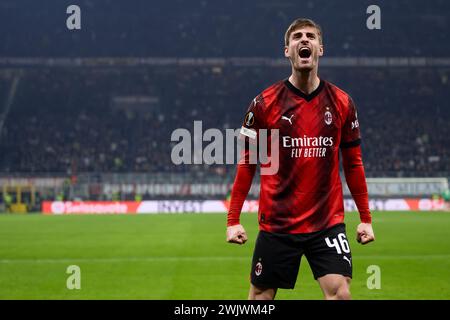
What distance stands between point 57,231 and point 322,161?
1944cm

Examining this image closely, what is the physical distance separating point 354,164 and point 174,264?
8987mm

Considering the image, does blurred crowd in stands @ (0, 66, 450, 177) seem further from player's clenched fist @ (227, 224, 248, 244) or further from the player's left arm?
player's clenched fist @ (227, 224, 248, 244)

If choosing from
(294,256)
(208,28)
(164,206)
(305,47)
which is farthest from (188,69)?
(294,256)

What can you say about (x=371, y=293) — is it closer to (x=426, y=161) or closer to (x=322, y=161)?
(x=322, y=161)

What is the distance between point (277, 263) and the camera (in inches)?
203

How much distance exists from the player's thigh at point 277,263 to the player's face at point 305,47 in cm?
123

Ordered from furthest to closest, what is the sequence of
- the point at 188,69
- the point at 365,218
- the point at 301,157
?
the point at 188,69
the point at 365,218
the point at 301,157

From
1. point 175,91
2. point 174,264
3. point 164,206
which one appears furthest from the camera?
point 175,91

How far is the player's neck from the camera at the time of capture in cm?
524

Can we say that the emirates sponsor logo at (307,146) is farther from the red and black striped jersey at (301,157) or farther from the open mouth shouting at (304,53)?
the open mouth shouting at (304,53)

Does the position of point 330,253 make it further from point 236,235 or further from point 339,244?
point 236,235

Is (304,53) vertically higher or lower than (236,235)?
higher

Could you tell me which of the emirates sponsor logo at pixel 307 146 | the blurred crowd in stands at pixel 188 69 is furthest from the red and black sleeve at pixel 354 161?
the blurred crowd in stands at pixel 188 69

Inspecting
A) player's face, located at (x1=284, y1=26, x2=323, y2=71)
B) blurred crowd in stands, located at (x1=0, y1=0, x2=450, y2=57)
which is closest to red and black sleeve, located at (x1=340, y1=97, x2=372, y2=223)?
player's face, located at (x1=284, y1=26, x2=323, y2=71)
